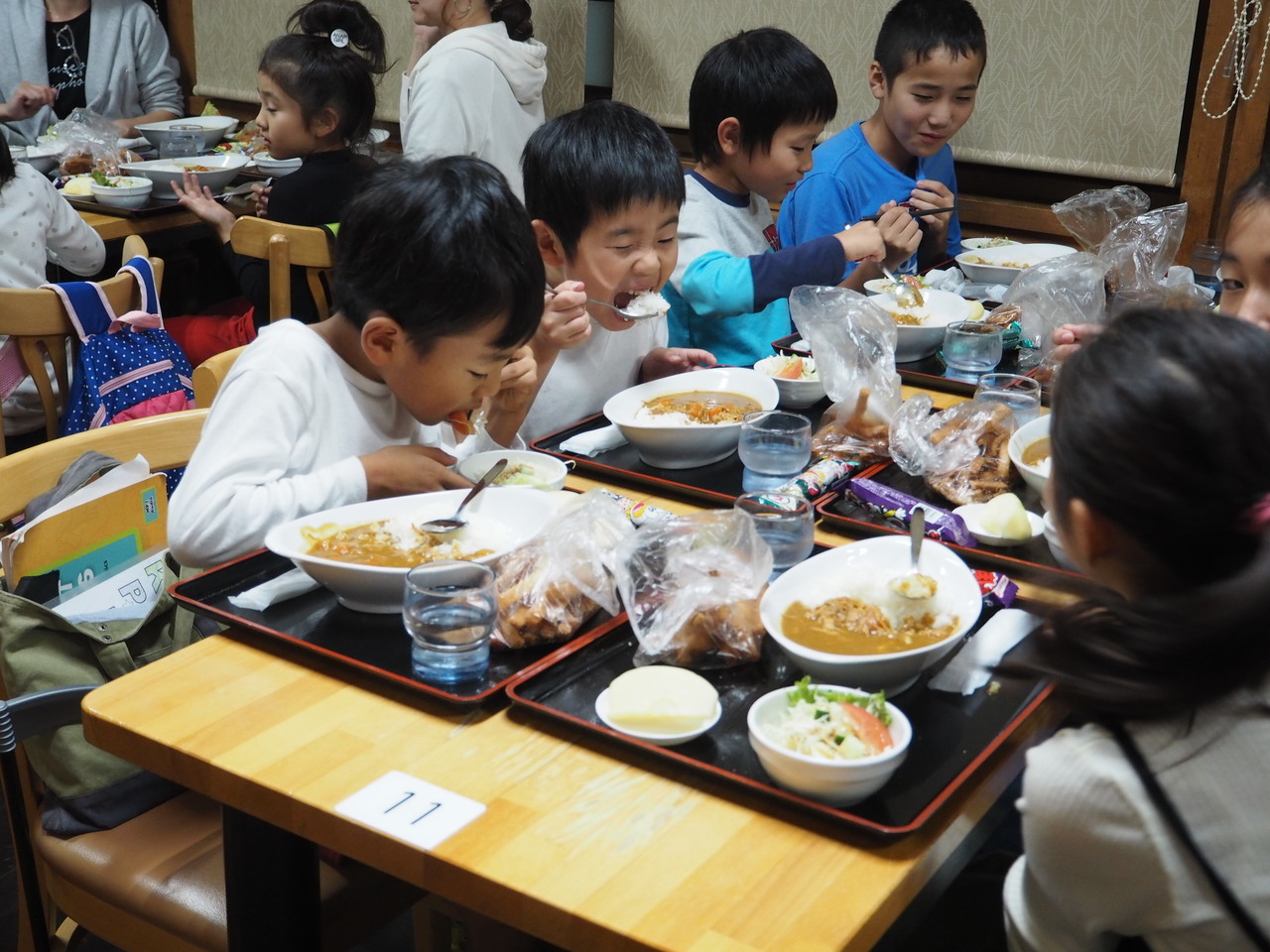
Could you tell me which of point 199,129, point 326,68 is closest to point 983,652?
point 326,68

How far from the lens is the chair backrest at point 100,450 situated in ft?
5.46

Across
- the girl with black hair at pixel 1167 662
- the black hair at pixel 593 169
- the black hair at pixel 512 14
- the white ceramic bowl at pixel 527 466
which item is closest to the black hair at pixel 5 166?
the black hair at pixel 512 14

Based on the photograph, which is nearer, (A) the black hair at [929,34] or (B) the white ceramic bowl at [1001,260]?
(B) the white ceramic bowl at [1001,260]

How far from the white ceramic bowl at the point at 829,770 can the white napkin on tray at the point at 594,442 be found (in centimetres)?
87

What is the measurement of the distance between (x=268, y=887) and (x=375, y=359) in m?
0.69

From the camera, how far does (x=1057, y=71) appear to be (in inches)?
160

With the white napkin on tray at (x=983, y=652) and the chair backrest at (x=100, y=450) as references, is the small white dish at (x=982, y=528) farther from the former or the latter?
the chair backrest at (x=100, y=450)

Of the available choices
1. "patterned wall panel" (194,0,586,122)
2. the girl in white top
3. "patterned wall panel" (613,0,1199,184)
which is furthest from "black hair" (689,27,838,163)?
Answer: "patterned wall panel" (194,0,586,122)

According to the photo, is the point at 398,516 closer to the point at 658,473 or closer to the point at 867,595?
the point at 658,473

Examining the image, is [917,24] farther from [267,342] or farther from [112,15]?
[112,15]

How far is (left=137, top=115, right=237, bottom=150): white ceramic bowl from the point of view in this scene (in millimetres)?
4531

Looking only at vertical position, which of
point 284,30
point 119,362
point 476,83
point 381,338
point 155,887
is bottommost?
point 155,887

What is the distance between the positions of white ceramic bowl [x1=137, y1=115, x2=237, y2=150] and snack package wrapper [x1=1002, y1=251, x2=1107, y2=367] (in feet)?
10.8

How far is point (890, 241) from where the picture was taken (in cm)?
286
